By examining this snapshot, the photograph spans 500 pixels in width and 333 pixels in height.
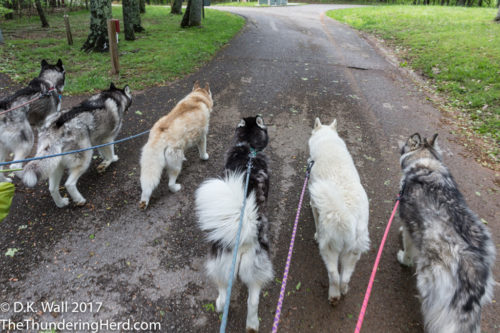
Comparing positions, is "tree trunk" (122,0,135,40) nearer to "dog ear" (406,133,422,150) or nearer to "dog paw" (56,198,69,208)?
"dog paw" (56,198,69,208)

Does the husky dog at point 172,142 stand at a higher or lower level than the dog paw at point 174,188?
higher

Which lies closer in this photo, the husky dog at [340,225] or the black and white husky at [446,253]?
the black and white husky at [446,253]

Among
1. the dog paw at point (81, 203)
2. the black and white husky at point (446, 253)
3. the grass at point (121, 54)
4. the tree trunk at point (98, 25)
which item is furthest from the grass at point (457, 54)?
the tree trunk at point (98, 25)

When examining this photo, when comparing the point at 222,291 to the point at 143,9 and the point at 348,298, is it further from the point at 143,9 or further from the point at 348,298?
the point at 143,9

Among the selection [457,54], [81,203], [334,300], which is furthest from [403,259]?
[457,54]

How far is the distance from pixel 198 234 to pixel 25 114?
398 cm

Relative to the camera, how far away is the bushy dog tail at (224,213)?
2.42 meters

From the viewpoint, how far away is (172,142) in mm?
4230

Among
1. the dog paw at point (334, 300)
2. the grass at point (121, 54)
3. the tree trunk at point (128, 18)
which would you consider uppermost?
the tree trunk at point (128, 18)

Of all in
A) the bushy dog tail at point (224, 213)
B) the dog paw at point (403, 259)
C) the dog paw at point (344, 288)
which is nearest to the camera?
the bushy dog tail at point (224, 213)

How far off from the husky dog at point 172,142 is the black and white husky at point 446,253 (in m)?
3.52

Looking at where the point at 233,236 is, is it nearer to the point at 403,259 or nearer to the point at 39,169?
the point at 403,259

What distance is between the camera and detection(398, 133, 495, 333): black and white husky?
2410 mm

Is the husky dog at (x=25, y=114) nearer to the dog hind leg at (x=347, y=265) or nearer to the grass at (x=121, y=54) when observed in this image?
the grass at (x=121, y=54)
